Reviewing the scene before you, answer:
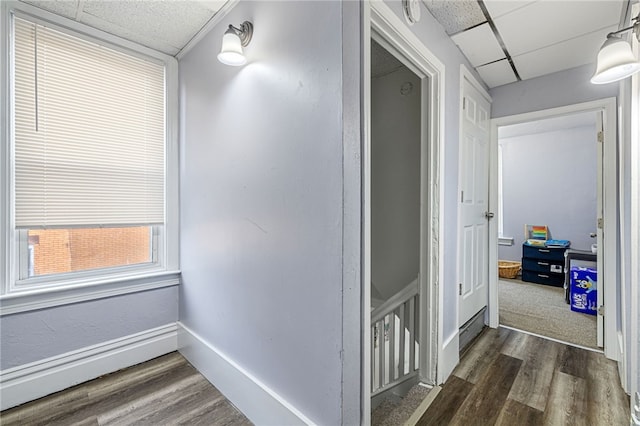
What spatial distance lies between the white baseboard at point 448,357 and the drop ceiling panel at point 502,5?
7.16 ft

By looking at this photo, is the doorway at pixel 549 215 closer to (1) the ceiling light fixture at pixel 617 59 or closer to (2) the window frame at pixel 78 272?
(1) the ceiling light fixture at pixel 617 59

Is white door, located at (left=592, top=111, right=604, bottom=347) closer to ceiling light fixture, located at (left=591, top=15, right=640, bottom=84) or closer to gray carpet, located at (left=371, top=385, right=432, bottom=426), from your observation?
ceiling light fixture, located at (left=591, top=15, right=640, bottom=84)

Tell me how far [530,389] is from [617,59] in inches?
76.8

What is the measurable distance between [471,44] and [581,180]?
3900 mm

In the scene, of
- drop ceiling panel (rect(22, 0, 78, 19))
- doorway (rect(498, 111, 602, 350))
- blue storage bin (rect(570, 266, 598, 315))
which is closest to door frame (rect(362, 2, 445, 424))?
doorway (rect(498, 111, 602, 350))

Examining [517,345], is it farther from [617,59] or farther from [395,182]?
[617,59]

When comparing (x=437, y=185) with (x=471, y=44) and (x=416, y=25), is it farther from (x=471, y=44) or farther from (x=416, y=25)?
(x=471, y=44)

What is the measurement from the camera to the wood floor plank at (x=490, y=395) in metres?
1.53

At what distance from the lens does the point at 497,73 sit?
2.47 m

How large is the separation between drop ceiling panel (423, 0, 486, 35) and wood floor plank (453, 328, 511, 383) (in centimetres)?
242

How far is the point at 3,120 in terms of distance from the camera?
1586 millimetres

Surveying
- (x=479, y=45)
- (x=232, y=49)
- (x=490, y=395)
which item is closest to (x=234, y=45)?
(x=232, y=49)

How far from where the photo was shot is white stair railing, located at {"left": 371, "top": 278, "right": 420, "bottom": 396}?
5.68 feet

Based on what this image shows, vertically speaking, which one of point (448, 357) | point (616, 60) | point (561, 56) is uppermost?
point (561, 56)
